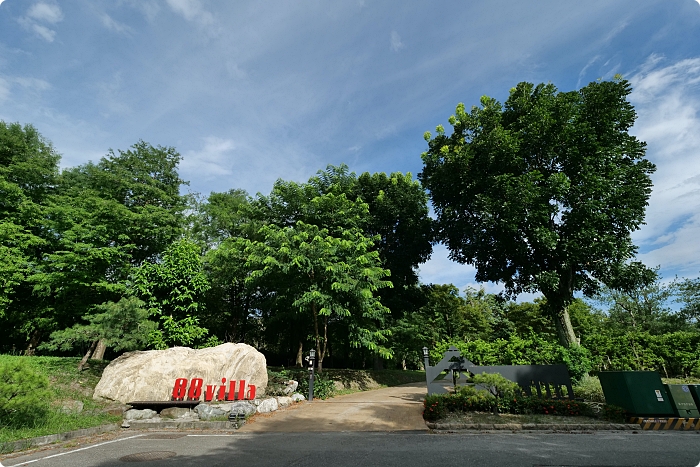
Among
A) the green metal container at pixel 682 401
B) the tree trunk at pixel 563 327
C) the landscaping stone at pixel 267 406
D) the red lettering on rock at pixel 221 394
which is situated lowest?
the landscaping stone at pixel 267 406

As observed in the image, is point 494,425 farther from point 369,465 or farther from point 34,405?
point 34,405

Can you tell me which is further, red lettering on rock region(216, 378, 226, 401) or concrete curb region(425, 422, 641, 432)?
red lettering on rock region(216, 378, 226, 401)

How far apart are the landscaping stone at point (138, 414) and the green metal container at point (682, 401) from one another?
46.9 feet

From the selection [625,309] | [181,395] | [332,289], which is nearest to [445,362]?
[332,289]

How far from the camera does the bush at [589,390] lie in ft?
36.6

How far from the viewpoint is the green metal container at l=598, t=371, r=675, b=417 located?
851 cm

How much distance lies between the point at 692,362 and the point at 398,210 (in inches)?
669

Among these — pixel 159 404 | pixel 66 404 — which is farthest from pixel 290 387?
pixel 66 404

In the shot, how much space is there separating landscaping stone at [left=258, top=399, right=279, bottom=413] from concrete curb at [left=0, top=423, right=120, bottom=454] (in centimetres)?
401

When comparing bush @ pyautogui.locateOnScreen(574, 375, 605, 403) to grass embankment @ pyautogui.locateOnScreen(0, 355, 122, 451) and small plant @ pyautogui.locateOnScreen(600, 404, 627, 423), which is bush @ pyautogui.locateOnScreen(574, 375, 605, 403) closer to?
small plant @ pyautogui.locateOnScreen(600, 404, 627, 423)

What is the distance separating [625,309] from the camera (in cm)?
3312

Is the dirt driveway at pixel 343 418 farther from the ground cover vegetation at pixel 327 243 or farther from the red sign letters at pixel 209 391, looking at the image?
the ground cover vegetation at pixel 327 243

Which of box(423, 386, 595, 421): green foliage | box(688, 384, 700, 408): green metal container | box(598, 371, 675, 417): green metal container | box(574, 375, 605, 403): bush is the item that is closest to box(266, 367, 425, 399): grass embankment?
→ box(423, 386, 595, 421): green foliage

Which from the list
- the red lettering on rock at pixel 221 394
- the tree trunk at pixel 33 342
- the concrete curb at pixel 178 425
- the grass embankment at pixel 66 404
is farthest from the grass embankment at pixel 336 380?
the tree trunk at pixel 33 342
